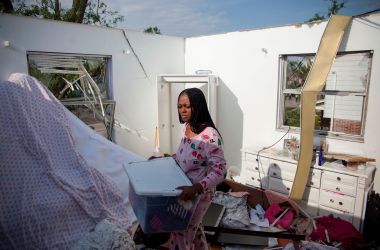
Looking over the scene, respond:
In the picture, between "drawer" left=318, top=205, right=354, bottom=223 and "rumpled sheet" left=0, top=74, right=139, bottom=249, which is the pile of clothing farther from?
"rumpled sheet" left=0, top=74, right=139, bottom=249

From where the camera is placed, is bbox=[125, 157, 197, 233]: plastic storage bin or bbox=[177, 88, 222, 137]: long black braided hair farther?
bbox=[177, 88, 222, 137]: long black braided hair

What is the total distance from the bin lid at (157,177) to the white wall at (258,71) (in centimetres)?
318

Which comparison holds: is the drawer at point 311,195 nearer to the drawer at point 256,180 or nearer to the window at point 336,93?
the drawer at point 256,180

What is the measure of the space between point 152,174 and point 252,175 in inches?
120

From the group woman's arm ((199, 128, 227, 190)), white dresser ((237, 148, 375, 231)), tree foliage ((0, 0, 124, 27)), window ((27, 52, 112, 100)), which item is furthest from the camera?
tree foliage ((0, 0, 124, 27))

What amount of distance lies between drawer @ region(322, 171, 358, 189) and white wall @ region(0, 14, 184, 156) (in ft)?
10.9

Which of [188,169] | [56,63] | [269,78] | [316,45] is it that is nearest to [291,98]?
[269,78]

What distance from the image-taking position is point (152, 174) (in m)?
1.76

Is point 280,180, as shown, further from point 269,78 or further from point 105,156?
point 105,156

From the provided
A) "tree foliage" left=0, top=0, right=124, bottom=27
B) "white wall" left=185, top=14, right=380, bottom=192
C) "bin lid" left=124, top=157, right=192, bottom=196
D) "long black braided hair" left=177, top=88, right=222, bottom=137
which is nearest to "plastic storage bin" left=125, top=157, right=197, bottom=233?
"bin lid" left=124, top=157, right=192, bottom=196

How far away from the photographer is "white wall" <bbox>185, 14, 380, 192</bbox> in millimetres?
3695

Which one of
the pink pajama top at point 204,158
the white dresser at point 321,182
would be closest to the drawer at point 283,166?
the white dresser at point 321,182

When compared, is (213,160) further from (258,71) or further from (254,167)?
(258,71)

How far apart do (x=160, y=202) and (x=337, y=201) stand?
10.0 ft
